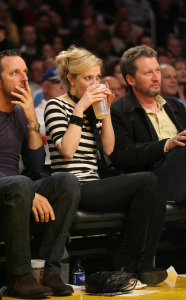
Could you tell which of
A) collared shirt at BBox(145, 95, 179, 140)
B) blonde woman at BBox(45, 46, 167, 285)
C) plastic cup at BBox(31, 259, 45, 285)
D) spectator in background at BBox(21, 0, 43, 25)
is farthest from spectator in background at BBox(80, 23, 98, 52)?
plastic cup at BBox(31, 259, 45, 285)

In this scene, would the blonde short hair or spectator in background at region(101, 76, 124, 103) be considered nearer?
the blonde short hair

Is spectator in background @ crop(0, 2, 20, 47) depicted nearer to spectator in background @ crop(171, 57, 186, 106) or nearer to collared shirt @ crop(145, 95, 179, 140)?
spectator in background @ crop(171, 57, 186, 106)

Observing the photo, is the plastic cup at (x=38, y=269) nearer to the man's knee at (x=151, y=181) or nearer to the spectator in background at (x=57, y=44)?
the man's knee at (x=151, y=181)

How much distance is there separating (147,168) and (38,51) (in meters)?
4.34

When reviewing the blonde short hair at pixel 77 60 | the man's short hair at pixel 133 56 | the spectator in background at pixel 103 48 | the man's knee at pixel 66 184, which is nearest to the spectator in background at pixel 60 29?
the spectator in background at pixel 103 48

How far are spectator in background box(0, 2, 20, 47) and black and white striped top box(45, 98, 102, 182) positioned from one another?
4448 mm

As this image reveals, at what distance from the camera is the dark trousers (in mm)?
3213

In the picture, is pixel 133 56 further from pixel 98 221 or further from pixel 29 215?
pixel 29 215

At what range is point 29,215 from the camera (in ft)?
8.61

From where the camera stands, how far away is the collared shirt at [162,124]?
3633mm

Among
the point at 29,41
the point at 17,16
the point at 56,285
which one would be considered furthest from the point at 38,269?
the point at 17,16

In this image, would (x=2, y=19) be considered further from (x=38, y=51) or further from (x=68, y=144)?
(x=68, y=144)

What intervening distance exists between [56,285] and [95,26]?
6.17 metres

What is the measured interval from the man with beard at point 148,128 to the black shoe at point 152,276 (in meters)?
0.51
